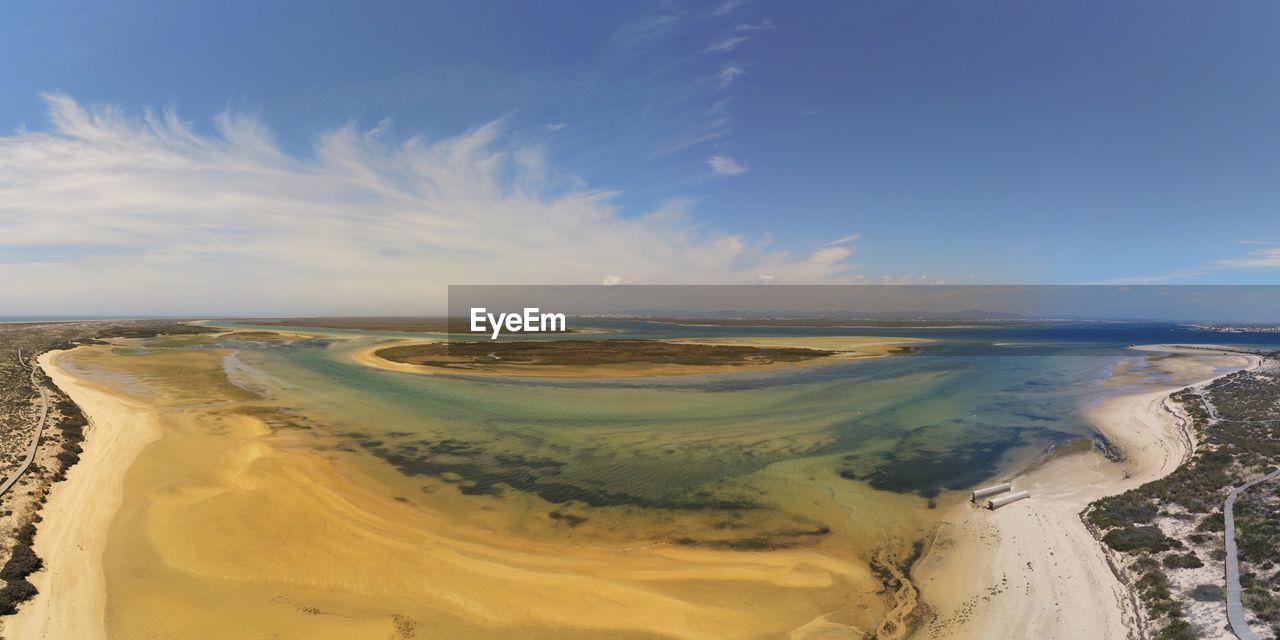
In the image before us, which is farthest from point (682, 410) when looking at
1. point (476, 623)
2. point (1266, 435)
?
point (1266, 435)

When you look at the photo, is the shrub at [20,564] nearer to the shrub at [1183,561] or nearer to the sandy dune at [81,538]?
the sandy dune at [81,538]

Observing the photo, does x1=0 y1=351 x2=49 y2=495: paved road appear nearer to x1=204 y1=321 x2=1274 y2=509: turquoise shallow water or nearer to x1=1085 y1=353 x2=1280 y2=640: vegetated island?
x1=204 y1=321 x2=1274 y2=509: turquoise shallow water

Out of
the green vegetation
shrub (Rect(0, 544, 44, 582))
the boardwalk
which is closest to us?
the boardwalk

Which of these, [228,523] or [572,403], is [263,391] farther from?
[228,523]

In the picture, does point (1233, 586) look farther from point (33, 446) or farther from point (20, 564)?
point (33, 446)

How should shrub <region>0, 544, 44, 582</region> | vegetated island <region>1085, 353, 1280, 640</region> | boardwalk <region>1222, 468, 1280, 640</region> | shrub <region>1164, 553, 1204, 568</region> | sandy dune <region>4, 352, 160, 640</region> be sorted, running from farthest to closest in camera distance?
shrub <region>1164, 553, 1204, 568</region> < shrub <region>0, 544, 44, 582</region> < sandy dune <region>4, 352, 160, 640</region> < vegetated island <region>1085, 353, 1280, 640</region> < boardwalk <region>1222, 468, 1280, 640</region>

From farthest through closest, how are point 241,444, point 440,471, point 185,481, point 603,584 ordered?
point 241,444 < point 440,471 < point 185,481 < point 603,584

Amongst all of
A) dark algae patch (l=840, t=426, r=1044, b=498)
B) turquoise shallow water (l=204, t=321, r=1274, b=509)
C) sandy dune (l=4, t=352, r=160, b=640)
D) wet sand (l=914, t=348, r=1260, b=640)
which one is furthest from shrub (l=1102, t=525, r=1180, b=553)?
sandy dune (l=4, t=352, r=160, b=640)

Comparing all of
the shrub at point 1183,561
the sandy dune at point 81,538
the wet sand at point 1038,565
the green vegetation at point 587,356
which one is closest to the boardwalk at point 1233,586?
the shrub at point 1183,561
